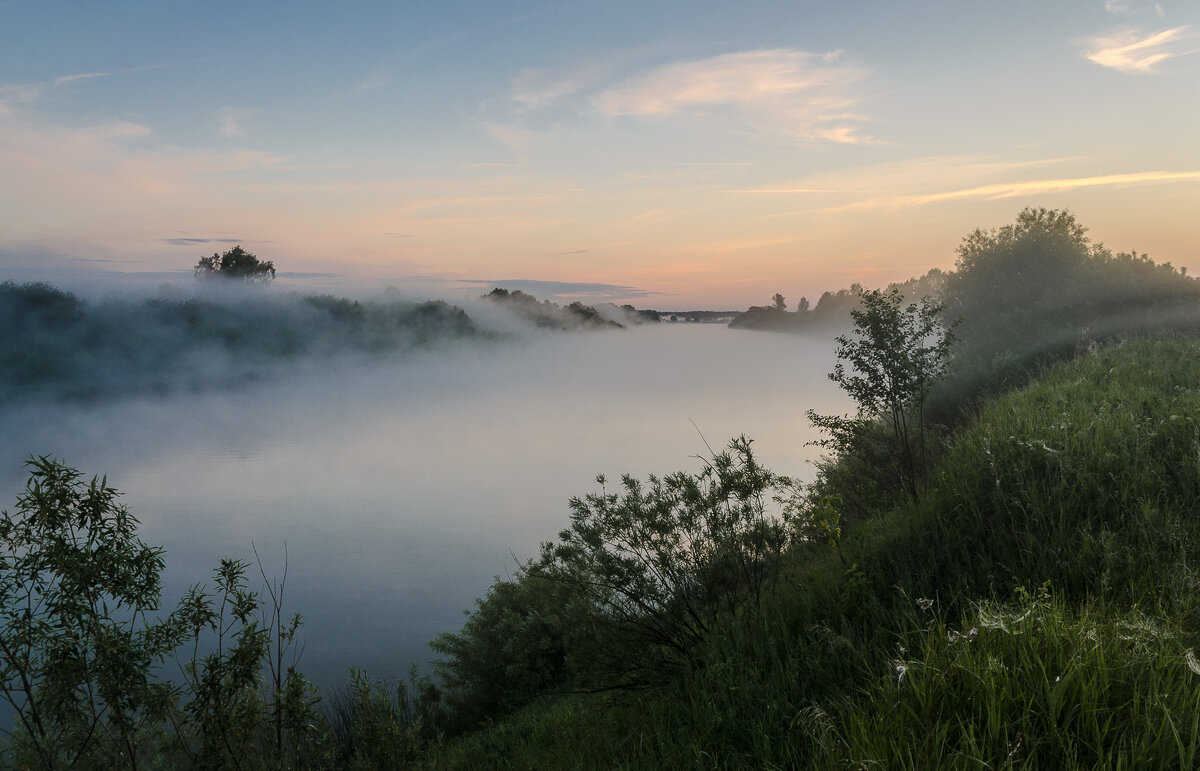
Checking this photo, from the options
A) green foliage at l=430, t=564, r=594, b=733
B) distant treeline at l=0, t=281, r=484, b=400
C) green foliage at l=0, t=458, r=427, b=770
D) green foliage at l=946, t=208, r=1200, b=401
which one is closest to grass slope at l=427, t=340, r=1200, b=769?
green foliage at l=0, t=458, r=427, b=770

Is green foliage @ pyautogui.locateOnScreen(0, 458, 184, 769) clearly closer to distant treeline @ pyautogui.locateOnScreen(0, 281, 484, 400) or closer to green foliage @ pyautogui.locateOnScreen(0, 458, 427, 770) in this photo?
green foliage @ pyautogui.locateOnScreen(0, 458, 427, 770)

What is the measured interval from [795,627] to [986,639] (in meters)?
3.02

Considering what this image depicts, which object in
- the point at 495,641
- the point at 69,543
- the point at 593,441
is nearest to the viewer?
the point at 69,543

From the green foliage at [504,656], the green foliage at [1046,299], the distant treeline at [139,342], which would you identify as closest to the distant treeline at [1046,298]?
the green foliage at [1046,299]

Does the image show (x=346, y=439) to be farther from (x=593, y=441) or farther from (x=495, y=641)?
(x=495, y=641)

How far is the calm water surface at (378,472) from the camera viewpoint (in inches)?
1624

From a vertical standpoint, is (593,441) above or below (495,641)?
below

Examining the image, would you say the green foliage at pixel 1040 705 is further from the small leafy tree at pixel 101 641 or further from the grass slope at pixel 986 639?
the small leafy tree at pixel 101 641

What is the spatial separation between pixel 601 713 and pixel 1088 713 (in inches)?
236

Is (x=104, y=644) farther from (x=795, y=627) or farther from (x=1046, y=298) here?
(x=1046, y=298)

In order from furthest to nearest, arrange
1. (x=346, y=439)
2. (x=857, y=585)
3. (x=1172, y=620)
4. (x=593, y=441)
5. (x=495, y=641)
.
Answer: (x=346, y=439)
(x=593, y=441)
(x=495, y=641)
(x=857, y=585)
(x=1172, y=620)

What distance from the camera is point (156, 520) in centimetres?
7500

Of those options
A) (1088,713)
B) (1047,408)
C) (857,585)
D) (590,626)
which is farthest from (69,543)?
(1047,408)

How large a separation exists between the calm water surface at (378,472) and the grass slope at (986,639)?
243 centimetres
